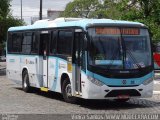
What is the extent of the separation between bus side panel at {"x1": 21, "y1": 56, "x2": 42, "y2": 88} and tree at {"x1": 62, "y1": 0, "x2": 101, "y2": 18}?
234 ft

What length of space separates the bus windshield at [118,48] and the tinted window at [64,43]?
1.38 m

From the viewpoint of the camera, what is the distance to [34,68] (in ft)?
64.5

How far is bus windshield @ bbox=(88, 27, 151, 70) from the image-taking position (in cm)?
1495

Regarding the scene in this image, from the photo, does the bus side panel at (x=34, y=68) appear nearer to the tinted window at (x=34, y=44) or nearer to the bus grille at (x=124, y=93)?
the tinted window at (x=34, y=44)

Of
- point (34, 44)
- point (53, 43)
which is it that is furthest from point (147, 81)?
point (34, 44)

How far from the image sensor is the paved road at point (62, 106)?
14226 mm

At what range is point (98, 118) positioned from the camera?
12.6 m

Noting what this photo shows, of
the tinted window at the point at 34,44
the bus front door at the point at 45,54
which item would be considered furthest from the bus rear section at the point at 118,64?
the tinted window at the point at 34,44

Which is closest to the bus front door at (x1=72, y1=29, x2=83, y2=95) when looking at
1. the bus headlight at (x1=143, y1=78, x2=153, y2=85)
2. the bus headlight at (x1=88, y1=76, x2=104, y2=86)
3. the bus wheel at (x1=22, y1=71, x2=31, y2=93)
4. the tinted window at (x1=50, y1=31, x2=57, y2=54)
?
the bus headlight at (x1=88, y1=76, x2=104, y2=86)

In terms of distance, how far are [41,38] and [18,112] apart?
5730 millimetres

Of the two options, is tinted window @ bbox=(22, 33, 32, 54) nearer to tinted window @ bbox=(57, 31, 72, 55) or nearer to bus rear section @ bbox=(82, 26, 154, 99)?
tinted window @ bbox=(57, 31, 72, 55)

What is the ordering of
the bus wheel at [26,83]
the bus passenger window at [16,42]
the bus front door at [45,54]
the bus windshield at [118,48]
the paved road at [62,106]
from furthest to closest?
1. the bus passenger window at [16,42]
2. the bus wheel at [26,83]
3. the bus front door at [45,54]
4. the bus windshield at [118,48]
5. the paved road at [62,106]

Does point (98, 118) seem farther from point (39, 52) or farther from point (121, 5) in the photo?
point (121, 5)

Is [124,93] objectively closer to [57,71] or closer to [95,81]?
[95,81]
